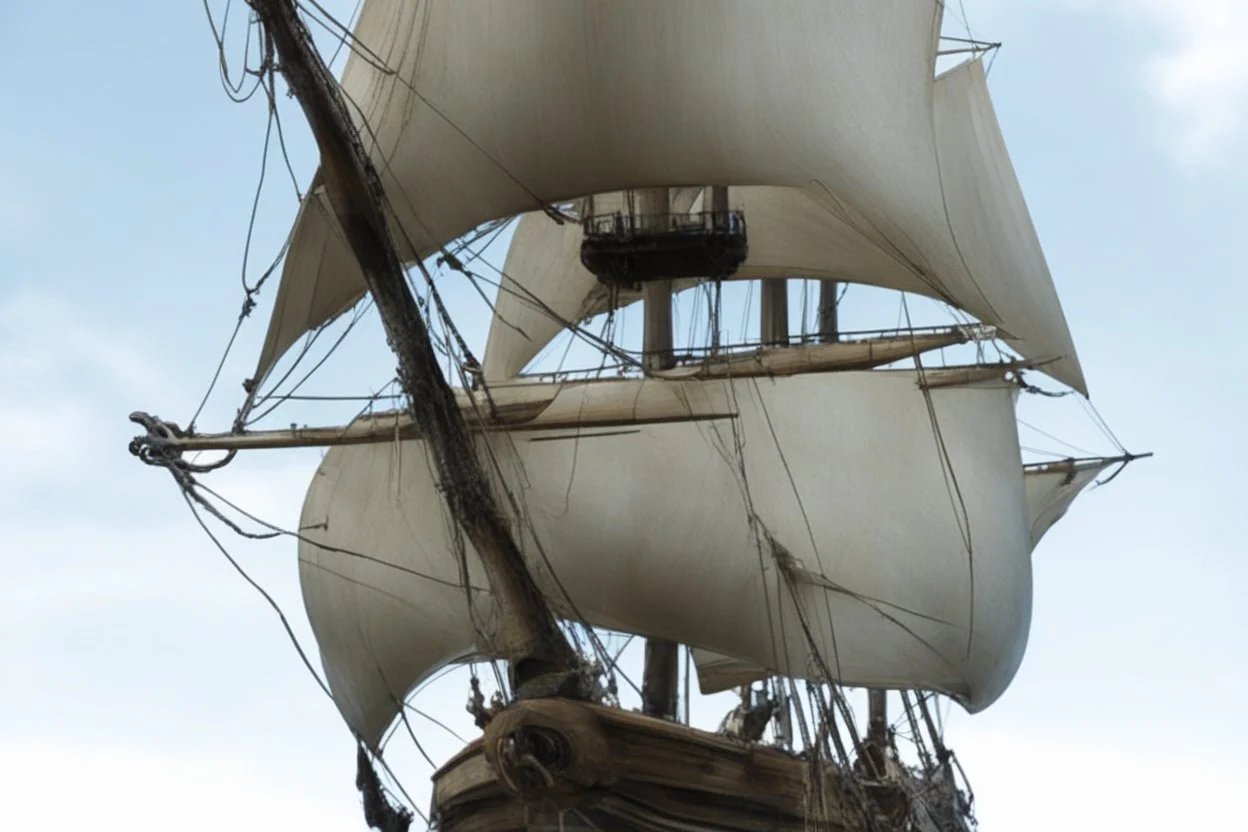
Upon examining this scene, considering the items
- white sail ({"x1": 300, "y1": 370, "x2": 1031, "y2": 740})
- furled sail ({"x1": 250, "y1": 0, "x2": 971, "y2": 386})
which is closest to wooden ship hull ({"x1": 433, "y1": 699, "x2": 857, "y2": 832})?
white sail ({"x1": 300, "y1": 370, "x2": 1031, "y2": 740})

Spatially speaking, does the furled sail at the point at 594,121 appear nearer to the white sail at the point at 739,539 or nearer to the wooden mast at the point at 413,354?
the wooden mast at the point at 413,354

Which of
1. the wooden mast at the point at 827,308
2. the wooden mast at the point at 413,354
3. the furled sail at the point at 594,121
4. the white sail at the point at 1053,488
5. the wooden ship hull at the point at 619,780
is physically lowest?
the wooden ship hull at the point at 619,780

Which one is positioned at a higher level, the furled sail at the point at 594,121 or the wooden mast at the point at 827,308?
the wooden mast at the point at 827,308

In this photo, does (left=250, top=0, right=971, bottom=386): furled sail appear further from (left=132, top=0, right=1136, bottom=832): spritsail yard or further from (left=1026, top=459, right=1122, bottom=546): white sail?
(left=1026, top=459, right=1122, bottom=546): white sail

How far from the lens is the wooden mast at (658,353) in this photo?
21891 mm

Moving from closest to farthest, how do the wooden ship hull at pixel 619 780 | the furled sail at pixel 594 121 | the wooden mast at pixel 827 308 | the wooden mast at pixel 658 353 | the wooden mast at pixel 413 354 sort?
the wooden mast at pixel 413 354, the wooden ship hull at pixel 619 780, the furled sail at pixel 594 121, the wooden mast at pixel 658 353, the wooden mast at pixel 827 308

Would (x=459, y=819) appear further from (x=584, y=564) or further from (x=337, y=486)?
(x=337, y=486)

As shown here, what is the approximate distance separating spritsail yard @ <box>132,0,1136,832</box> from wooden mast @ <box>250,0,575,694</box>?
3cm

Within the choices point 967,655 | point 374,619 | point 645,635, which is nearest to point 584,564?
point 645,635

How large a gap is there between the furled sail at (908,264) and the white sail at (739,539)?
1.33 meters

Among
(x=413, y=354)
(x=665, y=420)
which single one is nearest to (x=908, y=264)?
(x=665, y=420)

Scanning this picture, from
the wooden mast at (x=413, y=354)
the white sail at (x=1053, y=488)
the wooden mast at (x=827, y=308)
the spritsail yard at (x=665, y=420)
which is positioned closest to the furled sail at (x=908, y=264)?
the spritsail yard at (x=665, y=420)

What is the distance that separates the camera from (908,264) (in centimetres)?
1986

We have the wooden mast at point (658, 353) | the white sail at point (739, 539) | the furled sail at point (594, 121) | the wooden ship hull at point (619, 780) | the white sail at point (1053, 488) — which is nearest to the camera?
the wooden ship hull at point (619, 780)
